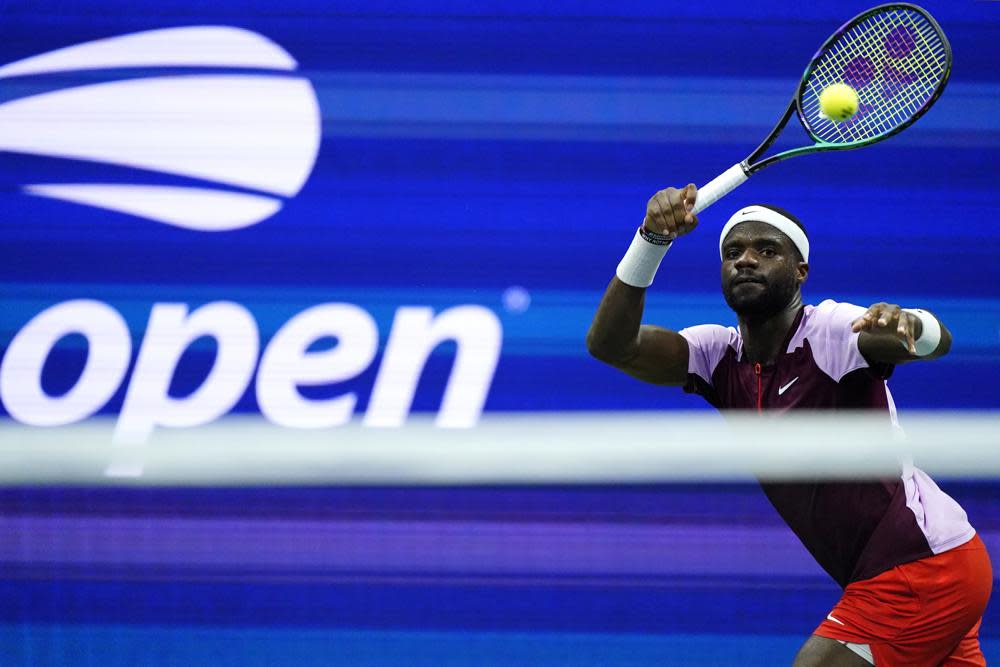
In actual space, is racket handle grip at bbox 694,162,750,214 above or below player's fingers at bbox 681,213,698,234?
above

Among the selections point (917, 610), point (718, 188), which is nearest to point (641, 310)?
point (718, 188)

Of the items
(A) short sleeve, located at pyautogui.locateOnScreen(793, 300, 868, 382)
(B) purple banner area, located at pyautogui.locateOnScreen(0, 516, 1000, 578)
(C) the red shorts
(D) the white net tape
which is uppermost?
(A) short sleeve, located at pyautogui.locateOnScreen(793, 300, 868, 382)

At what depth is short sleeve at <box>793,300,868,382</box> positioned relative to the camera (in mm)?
2488

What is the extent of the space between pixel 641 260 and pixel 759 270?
12.7 inches

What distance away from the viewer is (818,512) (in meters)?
2.57

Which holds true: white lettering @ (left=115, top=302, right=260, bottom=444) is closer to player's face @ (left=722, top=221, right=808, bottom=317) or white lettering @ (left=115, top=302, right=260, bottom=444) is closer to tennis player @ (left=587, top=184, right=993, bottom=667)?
tennis player @ (left=587, top=184, right=993, bottom=667)

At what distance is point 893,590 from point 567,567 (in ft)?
3.56

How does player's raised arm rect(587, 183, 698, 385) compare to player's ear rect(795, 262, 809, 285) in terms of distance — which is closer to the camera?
player's raised arm rect(587, 183, 698, 385)

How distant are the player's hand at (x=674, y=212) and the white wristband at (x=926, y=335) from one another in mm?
466

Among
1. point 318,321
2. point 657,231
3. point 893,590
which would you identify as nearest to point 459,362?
point 318,321

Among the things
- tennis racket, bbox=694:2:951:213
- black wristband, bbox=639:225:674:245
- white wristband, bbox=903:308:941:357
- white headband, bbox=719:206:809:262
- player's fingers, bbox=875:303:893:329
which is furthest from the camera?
tennis racket, bbox=694:2:951:213

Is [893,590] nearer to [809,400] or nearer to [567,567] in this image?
[809,400]

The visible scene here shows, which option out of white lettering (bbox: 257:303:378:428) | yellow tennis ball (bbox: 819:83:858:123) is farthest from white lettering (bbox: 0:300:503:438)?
yellow tennis ball (bbox: 819:83:858:123)

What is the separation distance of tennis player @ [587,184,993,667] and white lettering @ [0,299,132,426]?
1.54 metres
